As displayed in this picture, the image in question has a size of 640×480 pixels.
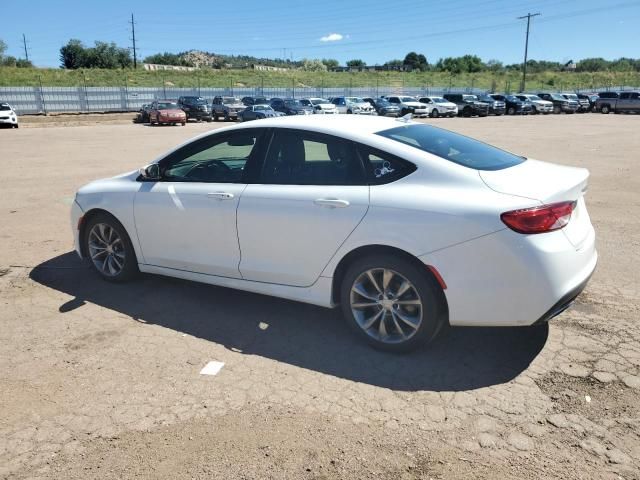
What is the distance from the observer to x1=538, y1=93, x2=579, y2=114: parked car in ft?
155

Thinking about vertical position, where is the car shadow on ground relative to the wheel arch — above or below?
below

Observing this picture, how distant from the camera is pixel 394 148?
12.7 ft

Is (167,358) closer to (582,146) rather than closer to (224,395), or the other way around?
(224,395)

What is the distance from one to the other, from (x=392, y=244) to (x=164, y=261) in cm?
226

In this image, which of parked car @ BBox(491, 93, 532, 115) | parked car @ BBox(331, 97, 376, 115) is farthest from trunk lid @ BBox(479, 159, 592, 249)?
parked car @ BBox(491, 93, 532, 115)

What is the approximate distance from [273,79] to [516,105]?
39732mm

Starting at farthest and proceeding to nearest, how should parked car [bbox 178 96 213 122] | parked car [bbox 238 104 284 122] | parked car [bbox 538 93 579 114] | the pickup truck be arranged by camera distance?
parked car [bbox 538 93 579 114] < the pickup truck < parked car [bbox 178 96 213 122] < parked car [bbox 238 104 284 122]

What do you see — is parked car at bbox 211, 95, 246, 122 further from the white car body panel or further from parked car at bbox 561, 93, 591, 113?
the white car body panel

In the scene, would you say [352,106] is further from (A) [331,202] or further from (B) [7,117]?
(A) [331,202]

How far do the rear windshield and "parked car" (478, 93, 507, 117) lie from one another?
4339cm

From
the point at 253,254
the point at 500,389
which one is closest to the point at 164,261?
the point at 253,254

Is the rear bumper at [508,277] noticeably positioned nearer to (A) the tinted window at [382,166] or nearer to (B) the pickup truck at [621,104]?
(A) the tinted window at [382,166]

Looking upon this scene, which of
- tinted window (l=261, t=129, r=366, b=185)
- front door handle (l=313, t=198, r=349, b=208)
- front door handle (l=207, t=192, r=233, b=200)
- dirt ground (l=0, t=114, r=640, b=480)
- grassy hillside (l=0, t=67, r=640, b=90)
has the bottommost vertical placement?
dirt ground (l=0, t=114, r=640, b=480)

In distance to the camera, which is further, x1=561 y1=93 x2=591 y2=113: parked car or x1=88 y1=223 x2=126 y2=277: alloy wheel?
x1=561 y1=93 x2=591 y2=113: parked car
